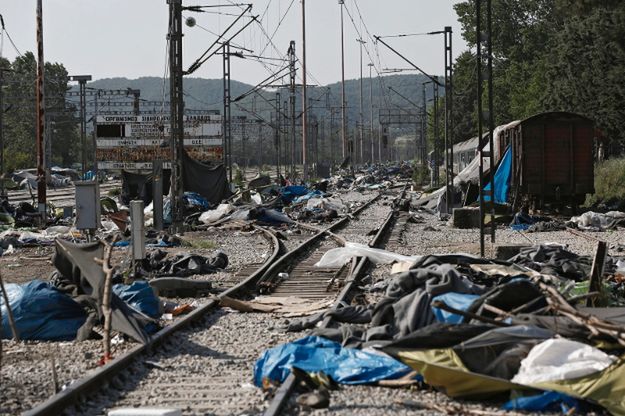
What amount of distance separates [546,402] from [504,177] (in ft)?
93.2

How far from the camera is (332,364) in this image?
28.5 feet

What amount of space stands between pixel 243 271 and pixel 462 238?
943cm

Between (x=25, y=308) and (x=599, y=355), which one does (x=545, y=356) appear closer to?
(x=599, y=355)

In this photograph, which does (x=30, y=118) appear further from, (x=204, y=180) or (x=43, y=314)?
(x=43, y=314)

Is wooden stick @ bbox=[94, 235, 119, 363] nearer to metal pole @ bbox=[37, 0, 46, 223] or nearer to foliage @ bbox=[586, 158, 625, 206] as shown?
metal pole @ bbox=[37, 0, 46, 223]

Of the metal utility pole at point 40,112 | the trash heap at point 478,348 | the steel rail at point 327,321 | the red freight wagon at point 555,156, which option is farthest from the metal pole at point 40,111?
the trash heap at point 478,348

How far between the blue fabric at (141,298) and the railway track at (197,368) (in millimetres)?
560

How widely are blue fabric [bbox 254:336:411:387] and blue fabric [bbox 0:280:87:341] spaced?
3.41 m

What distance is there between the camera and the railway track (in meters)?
7.83

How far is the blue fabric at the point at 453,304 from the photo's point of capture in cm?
924

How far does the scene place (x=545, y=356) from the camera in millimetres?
7648

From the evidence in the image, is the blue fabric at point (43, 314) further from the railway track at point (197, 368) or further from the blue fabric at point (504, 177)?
the blue fabric at point (504, 177)

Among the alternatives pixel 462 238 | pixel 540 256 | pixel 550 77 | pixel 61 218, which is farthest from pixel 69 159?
pixel 540 256

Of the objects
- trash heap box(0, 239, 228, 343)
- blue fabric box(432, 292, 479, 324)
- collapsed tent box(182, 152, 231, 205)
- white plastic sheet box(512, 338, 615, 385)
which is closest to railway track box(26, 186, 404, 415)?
trash heap box(0, 239, 228, 343)
